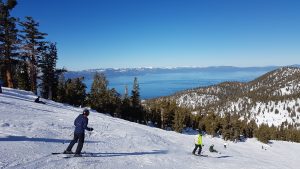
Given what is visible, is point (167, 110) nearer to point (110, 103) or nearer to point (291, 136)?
point (110, 103)

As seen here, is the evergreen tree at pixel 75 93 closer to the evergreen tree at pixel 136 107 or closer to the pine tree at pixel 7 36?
the evergreen tree at pixel 136 107

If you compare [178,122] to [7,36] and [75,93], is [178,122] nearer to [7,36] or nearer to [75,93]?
Result: [75,93]

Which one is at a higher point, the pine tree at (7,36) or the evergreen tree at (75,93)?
the pine tree at (7,36)

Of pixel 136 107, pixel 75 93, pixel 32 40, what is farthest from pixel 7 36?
pixel 136 107

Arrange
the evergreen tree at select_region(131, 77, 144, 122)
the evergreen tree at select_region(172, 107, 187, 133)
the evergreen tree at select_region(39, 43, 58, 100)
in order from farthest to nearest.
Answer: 1. the evergreen tree at select_region(131, 77, 144, 122)
2. the evergreen tree at select_region(172, 107, 187, 133)
3. the evergreen tree at select_region(39, 43, 58, 100)

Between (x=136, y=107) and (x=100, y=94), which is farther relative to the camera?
(x=136, y=107)

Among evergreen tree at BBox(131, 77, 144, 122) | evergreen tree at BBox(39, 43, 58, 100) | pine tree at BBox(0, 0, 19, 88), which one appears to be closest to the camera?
pine tree at BBox(0, 0, 19, 88)

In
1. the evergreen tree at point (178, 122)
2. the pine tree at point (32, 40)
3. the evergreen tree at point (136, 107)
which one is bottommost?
the evergreen tree at point (178, 122)

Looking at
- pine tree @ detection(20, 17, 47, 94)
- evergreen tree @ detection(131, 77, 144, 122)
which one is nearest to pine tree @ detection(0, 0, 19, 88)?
pine tree @ detection(20, 17, 47, 94)

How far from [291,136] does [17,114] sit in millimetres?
156162

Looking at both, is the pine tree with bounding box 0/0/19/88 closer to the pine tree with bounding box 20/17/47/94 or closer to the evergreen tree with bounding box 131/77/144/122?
the pine tree with bounding box 20/17/47/94

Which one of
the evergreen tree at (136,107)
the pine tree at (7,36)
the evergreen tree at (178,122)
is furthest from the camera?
the evergreen tree at (136,107)

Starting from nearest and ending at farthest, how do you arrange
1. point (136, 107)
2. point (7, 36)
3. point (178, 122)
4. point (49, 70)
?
point (7, 36) → point (49, 70) → point (136, 107) → point (178, 122)

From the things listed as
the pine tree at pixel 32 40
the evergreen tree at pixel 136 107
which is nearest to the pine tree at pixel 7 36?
the pine tree at pixel 32 40
